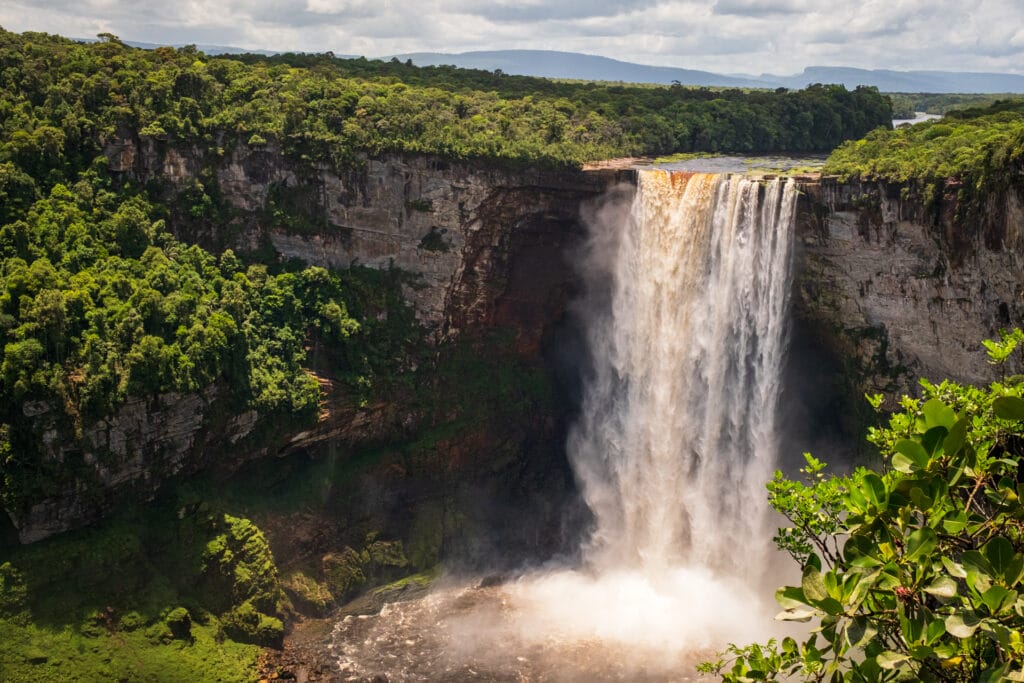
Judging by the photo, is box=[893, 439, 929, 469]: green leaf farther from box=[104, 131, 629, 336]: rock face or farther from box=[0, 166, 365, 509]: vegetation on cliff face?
box=[104, 131, 629, 336]: rock face

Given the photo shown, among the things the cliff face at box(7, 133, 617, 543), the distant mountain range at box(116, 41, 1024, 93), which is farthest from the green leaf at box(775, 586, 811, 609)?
the distant mountain range at box(116, 41, 1024, 93)

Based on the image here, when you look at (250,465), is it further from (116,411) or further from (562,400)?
(562,400)

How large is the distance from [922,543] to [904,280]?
78.9ft

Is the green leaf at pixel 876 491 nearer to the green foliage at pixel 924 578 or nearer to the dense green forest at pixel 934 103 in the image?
the green foliage at pixel 924 578

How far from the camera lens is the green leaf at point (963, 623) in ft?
27.8

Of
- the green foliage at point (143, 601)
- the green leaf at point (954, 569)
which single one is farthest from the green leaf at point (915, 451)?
the green foliage at point (143, 601)

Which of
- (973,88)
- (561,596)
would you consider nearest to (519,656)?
(561,596)

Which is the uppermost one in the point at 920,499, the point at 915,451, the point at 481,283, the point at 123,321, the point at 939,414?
the point at 939,414

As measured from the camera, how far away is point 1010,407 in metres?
9.59

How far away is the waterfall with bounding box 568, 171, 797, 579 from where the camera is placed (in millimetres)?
32781

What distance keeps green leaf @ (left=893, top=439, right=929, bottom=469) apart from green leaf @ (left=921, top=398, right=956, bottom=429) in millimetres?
275

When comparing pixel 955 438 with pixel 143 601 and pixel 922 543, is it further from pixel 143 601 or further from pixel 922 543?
pixel 143 601

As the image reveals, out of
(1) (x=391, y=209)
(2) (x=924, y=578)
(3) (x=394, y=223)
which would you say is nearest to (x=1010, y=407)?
(2) (x=924, y=578)

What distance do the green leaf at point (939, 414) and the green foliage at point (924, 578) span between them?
Answer: 0.03 ft
